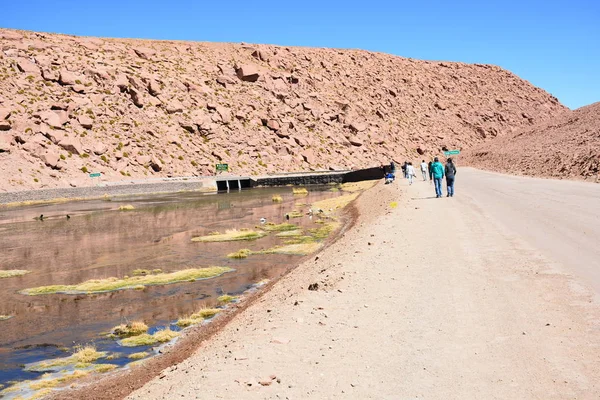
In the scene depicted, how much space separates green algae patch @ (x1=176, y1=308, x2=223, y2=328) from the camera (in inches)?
501

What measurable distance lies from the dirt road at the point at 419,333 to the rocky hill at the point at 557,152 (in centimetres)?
2691

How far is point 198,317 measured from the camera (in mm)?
13195

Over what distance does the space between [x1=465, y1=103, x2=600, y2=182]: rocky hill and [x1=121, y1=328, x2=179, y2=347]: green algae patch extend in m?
30.6

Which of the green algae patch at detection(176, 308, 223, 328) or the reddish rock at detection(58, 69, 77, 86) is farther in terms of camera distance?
the reddish rock at detection(58, 69, 77, 86)

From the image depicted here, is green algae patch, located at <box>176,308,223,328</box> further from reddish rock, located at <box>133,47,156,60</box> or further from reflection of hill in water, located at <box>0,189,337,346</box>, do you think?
reddish rock, located at <box>133,47,156,60</box>

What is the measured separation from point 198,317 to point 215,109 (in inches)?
2944

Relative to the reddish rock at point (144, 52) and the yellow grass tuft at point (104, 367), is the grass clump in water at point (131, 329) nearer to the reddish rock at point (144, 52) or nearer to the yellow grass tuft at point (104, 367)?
the yellow grass tuft at point (104, 367)

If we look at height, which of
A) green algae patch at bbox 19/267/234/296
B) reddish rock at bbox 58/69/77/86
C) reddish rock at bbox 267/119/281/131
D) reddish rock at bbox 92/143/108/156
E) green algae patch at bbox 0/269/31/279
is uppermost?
reddish rock at bbox 58/69/77/86

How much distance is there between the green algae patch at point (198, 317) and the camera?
12.7 m

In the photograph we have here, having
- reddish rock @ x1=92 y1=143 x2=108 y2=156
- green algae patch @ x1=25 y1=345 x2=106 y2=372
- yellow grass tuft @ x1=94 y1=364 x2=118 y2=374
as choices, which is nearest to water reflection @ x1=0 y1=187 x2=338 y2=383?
green algae patch @ x1=25 y1=345 x2=106 y2=372

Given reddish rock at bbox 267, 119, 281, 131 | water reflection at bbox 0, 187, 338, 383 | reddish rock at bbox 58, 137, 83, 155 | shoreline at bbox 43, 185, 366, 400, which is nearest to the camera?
shoreline at bbox 43, 185, 366, 400

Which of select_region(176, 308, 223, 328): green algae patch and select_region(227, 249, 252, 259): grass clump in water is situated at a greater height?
select_region(227, 249, 252, 259): grass clump in water

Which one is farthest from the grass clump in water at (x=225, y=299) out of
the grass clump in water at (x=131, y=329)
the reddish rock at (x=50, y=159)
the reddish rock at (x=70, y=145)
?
the reddish rock at (x=70, y=145)

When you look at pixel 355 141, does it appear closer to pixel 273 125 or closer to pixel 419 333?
pixel 273 125
